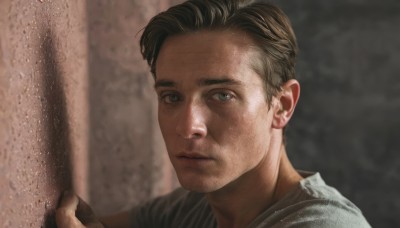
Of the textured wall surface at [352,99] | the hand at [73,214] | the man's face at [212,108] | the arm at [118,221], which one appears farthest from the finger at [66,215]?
the textured wall surface at [352,99]

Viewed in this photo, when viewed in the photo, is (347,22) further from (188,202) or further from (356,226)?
(356,226)

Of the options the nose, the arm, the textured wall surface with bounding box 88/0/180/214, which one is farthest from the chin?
the textured wall surface with bounding box 88/0/180/214

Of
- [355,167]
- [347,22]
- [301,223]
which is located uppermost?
[347,22]

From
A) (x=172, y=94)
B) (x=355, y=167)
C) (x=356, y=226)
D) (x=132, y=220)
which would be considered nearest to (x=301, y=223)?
(x=356, y=226)

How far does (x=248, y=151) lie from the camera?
156 cm

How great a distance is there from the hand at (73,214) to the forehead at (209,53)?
410 mm

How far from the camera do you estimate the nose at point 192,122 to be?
1478 millimetres

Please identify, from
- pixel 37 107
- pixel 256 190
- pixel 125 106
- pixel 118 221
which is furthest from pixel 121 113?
pixel 37 107

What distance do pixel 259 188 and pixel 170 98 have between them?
36cm

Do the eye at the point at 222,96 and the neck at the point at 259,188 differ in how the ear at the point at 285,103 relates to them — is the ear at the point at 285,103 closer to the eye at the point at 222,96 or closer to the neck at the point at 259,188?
the neck at the point at 259,188

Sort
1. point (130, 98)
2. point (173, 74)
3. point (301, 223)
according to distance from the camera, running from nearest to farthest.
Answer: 1. point (301, 223)
2. point (173, 74)
3. point (130, 98)

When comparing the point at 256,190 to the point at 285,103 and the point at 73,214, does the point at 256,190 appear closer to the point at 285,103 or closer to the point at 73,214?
the point at 285,103

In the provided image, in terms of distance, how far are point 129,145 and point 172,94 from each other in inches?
30.8

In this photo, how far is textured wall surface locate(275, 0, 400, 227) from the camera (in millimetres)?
2625
